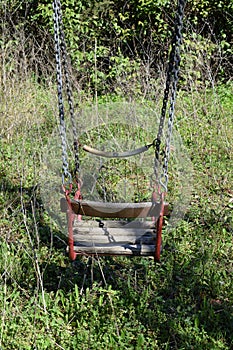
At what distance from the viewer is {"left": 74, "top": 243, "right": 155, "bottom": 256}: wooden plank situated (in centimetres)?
250

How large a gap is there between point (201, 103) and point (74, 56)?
7.96 ft

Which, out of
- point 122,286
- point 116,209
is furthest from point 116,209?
point 122,286

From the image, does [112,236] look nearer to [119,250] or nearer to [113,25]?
[119,250]

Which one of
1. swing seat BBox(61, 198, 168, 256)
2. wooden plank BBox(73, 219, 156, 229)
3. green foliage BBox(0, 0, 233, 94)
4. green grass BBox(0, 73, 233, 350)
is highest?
green foliage BBox(0, 0, 233, 94)

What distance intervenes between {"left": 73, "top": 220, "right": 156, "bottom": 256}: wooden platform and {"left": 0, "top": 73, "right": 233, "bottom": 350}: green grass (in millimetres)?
137

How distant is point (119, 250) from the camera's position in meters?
2.52

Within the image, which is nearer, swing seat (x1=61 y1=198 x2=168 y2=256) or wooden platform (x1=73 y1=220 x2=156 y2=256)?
swing seat (x1=61 y1=198 x2=168 y2=256)

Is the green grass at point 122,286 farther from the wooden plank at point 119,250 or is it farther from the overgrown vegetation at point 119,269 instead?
the wooden plank at point 119,250

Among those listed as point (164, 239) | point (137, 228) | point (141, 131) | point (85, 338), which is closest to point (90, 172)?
point (141, 131)

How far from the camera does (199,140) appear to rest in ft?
17.0

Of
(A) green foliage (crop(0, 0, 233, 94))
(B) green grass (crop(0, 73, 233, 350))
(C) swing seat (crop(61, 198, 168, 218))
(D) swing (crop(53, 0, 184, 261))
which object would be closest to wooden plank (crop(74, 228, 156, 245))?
(D) swing (crop(53, 0, 184, 261))

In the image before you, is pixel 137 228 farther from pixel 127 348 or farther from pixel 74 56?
pixel 74 56

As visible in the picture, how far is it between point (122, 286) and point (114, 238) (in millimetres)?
421

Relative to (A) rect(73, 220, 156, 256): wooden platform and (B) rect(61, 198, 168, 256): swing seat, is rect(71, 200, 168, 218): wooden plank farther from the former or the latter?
(A) rect(73, 220, 156, 256): wooden platform
